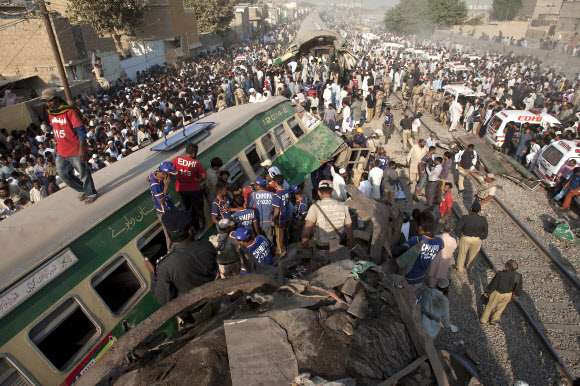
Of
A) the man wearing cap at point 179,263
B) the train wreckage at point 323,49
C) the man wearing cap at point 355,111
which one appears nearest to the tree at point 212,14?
the train wreckage at point 323,49

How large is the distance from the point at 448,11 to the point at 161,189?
63.0 m

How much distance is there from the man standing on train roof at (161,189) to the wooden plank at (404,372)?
3.49 meters

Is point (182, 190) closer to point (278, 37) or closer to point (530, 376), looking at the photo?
point (530, 376)

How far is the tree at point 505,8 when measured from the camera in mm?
61062

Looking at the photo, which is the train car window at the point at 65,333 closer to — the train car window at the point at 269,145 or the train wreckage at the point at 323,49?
the train car window at the point at 269,145

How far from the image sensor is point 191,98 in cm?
1645

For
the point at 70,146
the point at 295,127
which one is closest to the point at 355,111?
the point at 295,127

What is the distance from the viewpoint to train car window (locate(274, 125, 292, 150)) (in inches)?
344

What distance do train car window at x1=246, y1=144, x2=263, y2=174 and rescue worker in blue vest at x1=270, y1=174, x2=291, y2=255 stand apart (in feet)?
5.43

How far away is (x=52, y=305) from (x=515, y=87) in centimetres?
2319

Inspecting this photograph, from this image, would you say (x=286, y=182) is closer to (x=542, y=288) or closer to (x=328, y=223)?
(x=328, y=223)

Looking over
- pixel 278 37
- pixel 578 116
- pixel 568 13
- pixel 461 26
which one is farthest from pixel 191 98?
pixel 461 26

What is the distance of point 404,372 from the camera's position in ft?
8.18

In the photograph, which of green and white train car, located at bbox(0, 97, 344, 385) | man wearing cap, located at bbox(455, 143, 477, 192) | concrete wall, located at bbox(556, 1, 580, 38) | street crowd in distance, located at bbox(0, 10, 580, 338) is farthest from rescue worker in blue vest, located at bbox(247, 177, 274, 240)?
concrete wall, located at bbox(556, 1, 580, 38)
